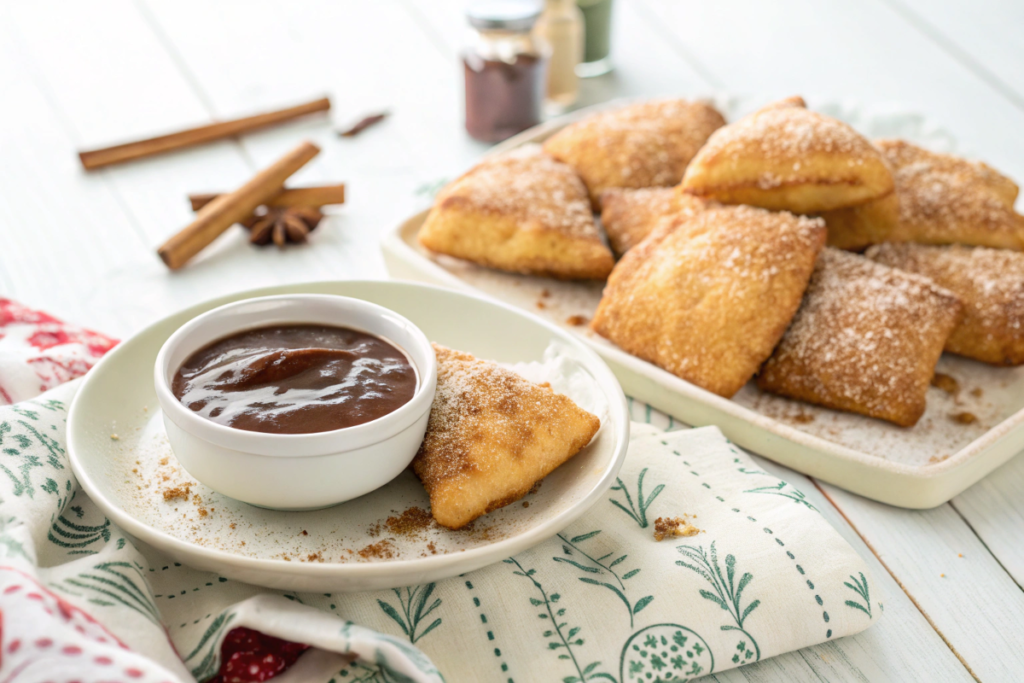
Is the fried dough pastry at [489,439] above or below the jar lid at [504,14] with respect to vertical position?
below

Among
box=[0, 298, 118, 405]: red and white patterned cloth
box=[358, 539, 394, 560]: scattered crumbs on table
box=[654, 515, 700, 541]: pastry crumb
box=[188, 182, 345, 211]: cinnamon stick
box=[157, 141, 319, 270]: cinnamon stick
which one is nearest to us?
box=[358, 539, 394, 560]: scattered crumbs on table

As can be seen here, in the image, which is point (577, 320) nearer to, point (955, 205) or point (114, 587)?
point (955, 205)

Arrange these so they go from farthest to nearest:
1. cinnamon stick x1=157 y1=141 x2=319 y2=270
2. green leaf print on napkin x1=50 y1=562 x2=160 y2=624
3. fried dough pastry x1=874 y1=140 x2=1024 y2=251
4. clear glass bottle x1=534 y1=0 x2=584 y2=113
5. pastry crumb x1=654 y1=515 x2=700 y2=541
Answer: clear glass bottle x1=534 y1=0 x2=584 y2=113
cinnamon stick x1=157 y1=141 x2=319 y2=270
fried dough pastry x1=874 y1=140 x2=1024 y2=251
pastry crumb x1=654 y1=515 x2=700 y2=541
green leaf print on napkin x1=50 y1=562 x2=160 y2=624

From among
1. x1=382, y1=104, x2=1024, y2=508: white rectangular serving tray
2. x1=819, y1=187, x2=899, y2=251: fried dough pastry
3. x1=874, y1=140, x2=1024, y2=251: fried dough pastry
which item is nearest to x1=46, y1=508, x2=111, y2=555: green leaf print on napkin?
x1=382, y1=104, x2=1024, y2=508: white rectangular serving tray

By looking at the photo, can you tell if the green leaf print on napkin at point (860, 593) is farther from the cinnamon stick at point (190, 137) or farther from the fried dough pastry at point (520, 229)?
the cinnamon stick at point (190, 137)

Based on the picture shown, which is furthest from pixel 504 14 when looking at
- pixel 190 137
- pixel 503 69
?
pixel 190 137

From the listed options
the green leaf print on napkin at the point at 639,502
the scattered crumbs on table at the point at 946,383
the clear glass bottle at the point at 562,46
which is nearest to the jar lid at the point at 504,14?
the clear glass bottle at the point at 562,46

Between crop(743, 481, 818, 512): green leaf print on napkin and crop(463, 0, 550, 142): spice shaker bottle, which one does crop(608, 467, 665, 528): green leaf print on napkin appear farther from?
crop(463, 0, 550, 142): spice shaker bottle

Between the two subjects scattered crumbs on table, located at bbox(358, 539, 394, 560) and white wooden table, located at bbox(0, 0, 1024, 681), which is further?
white wooden table, located at bbox(0, 0, 1024, 681)
